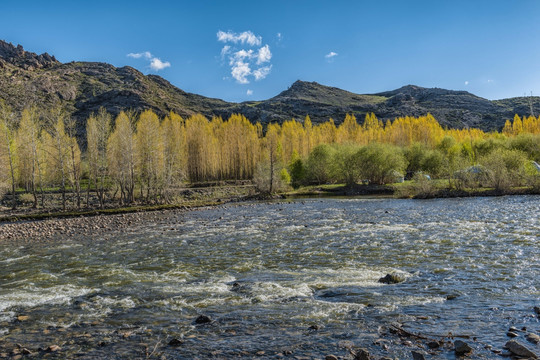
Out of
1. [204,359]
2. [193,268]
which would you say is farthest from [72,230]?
[204,359]

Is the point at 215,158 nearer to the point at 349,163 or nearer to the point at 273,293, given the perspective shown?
the point at 349,163

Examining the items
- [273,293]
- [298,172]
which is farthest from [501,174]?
[273,293]

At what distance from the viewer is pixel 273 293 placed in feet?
37.2

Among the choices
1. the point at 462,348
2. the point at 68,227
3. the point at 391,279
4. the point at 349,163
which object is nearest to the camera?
the point at 462,348

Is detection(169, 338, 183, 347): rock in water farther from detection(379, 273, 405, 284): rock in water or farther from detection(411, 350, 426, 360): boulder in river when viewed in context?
detection(379, 273, 405, 284): rock in water

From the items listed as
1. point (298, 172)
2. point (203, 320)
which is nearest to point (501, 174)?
point (298, 172)

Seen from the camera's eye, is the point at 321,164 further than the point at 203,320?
Yes

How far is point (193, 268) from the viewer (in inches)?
596

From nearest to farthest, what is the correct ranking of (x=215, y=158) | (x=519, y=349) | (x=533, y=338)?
(x=519, y=349) → (x=533, y=338) → (x=215, y=158)

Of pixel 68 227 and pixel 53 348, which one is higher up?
pixel 53 348

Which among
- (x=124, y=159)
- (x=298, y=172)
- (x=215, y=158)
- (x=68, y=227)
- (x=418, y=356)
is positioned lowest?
(x=68, y=227)

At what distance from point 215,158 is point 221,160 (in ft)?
10.9

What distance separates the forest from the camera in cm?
4694

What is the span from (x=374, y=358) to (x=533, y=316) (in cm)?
489
